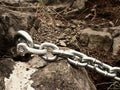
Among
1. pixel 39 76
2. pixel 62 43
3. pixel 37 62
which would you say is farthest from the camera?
pixel 62 43

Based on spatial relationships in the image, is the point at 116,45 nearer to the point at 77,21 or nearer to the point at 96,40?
the point at 96,40

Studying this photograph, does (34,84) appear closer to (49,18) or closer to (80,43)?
(80,43)

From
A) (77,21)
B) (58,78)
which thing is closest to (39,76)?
(58,78)

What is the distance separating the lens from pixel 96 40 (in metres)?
2.18

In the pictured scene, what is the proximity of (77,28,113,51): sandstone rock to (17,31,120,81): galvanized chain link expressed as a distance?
0.58 m

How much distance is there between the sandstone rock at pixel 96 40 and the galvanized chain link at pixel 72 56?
58 cm

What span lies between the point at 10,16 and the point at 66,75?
19.2 inches

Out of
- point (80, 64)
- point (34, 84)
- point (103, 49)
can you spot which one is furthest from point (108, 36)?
point (34, 84)

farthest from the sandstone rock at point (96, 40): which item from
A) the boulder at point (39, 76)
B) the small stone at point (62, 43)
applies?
the boulder at point (39, 76)

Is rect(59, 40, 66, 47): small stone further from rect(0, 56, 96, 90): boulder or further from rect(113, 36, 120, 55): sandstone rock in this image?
rect(0, 56, 96, 90): boulder

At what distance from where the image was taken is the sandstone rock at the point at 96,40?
2.17 m

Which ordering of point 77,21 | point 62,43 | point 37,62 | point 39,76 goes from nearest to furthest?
1. point 39,76
2. point 37,62
3. point 62,43
4. point 77,21

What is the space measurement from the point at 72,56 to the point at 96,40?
2.10 ft

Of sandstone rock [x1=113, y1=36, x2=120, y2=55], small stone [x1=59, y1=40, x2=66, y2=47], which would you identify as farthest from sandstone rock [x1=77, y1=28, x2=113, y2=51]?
small stone [x1=59, y1=40, x2=66, y2=47]
